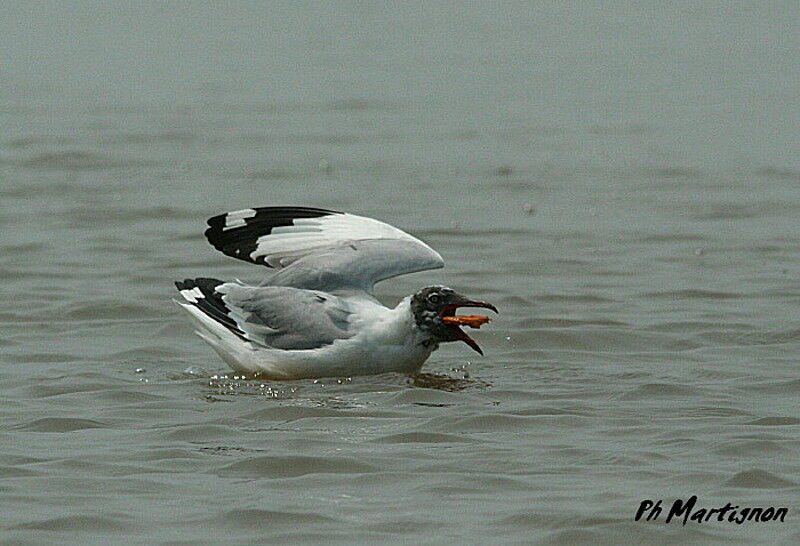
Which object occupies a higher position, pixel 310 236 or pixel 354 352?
pixel 310 236

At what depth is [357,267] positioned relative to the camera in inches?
344

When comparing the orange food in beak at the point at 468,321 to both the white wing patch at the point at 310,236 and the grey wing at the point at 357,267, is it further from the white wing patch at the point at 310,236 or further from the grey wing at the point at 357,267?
the white wing patch at the point at 310,236

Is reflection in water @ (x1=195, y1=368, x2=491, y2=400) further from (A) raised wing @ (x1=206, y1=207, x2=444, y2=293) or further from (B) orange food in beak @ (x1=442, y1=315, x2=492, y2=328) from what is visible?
(A) raised wing @ (x1=206, y1=207, x2=444, y2=293)

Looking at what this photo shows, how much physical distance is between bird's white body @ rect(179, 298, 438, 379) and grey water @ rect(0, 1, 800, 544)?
98 millimetres

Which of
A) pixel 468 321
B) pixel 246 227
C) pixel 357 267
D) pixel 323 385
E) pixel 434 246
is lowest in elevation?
pixel 323 385

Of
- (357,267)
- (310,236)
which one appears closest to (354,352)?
(357,267)

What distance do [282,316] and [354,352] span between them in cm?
38

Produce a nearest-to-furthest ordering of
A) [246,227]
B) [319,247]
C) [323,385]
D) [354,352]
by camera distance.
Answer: [354,352]
[323,385]
[319,247]
[246,227]

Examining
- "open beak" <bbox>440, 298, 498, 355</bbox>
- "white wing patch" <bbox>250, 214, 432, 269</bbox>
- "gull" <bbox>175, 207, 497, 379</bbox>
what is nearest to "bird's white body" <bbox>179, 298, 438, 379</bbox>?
"gull" <bbox>175, 207, 497, 379</bbox>

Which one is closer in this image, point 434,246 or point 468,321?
point 468,321

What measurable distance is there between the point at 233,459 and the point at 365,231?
267 cm

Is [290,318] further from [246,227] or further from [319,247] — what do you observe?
[246,227]

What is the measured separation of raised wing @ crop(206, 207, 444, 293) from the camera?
28.6ft

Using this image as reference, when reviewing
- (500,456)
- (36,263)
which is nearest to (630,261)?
(36,263)
